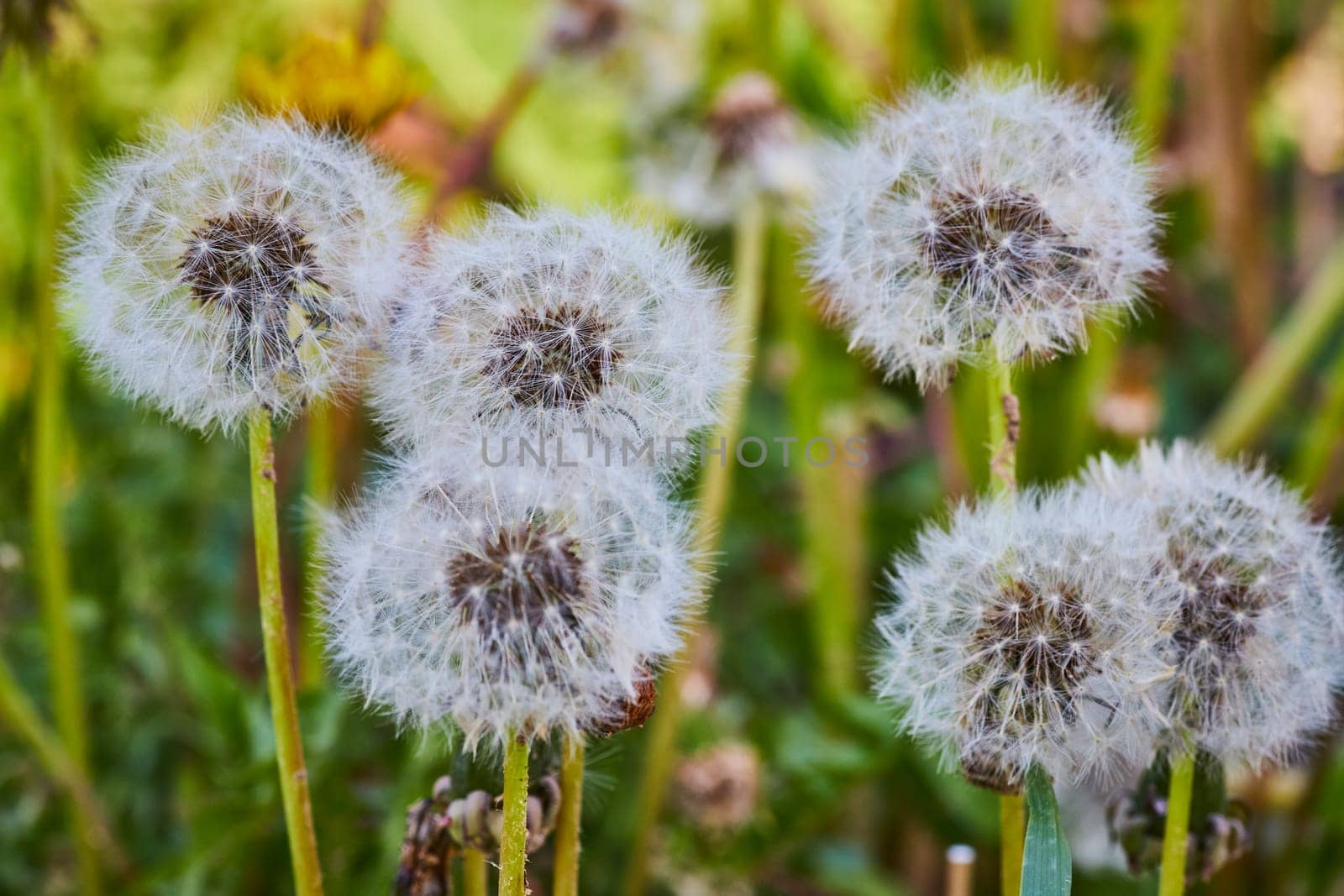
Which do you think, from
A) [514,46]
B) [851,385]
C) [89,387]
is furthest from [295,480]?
[514,46]

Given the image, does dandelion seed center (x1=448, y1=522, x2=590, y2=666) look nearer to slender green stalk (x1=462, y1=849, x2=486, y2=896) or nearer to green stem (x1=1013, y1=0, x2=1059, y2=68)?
slender green stalk (x1=462, y1=849, x2=486, y2=896)

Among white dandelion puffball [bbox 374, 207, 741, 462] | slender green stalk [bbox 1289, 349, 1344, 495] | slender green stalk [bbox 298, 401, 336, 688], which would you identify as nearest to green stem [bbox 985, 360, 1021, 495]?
white dandelion puffball [bbox 374, 207, 741, 462]

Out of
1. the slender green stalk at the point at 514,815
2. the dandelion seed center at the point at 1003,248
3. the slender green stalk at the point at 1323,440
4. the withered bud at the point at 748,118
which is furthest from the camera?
the withered bud at the point at 748,118

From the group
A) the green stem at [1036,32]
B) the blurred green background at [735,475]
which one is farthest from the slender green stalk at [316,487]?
the green stem at [1036,32]

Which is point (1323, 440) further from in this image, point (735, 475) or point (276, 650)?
point (276, 650)

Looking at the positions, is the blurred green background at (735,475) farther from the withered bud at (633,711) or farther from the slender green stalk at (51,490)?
the withered bud at (633,711)

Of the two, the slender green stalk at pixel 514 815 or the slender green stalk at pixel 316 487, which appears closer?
the slender green stalk at pixel 514 815
